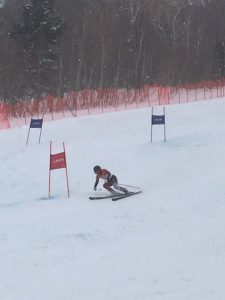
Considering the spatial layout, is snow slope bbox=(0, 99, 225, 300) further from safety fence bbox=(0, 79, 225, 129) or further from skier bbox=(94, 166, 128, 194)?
safety fence bbox=(0, 79, 225, 129)

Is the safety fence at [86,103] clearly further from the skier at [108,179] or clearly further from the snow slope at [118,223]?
the skier at [108,179]

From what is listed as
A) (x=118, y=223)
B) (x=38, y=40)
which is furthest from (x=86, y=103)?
(x=118, y=223)

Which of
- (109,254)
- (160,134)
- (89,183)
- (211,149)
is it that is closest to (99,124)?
(160,134)

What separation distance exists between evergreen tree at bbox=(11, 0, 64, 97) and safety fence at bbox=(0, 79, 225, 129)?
16.0 ft

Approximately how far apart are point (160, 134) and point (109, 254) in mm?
12068

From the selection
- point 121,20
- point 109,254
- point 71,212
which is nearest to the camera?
point 109,254

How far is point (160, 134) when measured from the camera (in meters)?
19.8

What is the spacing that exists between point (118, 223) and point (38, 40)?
93.5ft

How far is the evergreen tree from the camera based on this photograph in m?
36.2

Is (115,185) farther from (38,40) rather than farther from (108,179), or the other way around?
(38,40)

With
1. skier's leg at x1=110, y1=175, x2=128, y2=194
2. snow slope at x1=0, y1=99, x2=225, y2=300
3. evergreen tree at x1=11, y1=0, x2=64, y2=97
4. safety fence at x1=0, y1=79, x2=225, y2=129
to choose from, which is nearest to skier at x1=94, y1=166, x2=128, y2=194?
skier's leg at x1=110, y1=175, x2=128, y2=194

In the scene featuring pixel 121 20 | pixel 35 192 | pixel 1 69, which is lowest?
pixel 35 192

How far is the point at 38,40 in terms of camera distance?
3631 cm

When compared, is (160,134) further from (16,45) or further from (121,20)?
(121,20)
